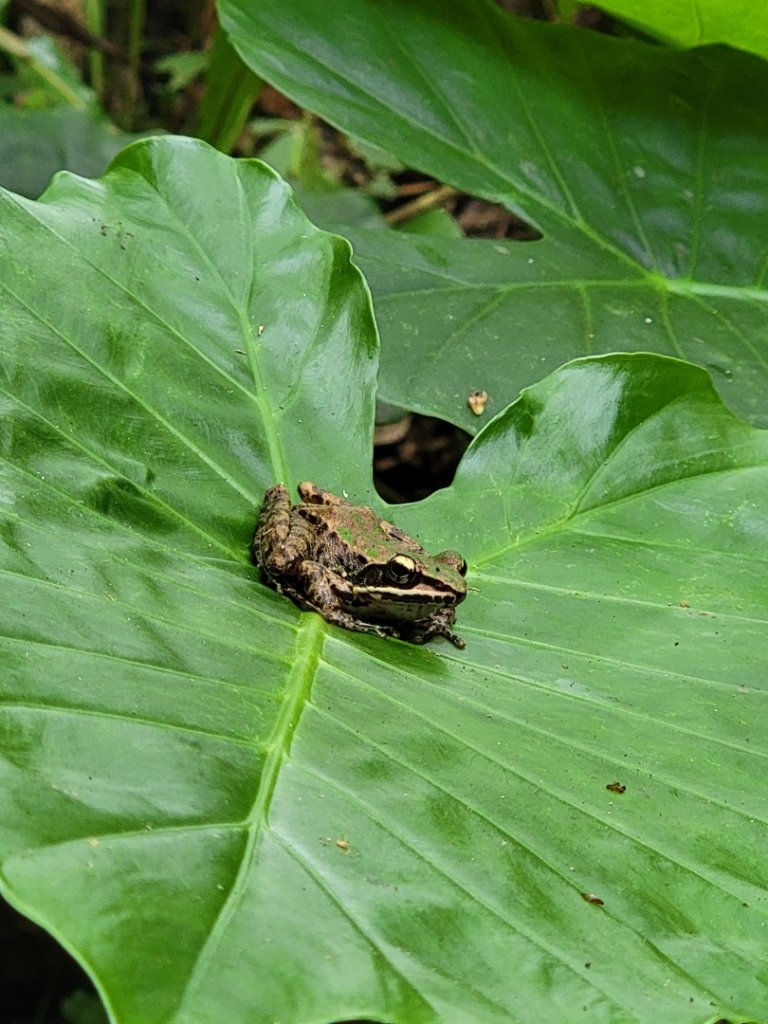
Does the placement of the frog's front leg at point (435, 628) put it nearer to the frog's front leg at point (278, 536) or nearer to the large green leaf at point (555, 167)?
the frog's front leg at point (278, 536)

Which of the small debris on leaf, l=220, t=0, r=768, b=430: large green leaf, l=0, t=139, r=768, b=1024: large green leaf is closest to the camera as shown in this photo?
l=0, t=139, r=768, b=1024: large green leaf

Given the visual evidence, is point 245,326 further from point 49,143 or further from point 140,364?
point 49,143

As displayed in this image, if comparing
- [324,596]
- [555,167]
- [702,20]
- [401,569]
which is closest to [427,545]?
[401,569]

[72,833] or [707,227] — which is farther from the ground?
[707,227]

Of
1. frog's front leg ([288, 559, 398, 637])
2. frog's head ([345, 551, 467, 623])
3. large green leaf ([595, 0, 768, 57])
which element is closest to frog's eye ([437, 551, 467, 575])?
frog's head ([345, 551, 467, 623])

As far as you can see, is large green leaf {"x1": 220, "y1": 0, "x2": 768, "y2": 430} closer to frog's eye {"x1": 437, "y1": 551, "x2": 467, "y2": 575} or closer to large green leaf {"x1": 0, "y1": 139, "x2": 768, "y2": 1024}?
large green leaf {"x1": 0, "y1": 139, "x2": 768, "y2": 1024}

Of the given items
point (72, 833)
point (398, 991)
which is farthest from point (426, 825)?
point (72, 833)

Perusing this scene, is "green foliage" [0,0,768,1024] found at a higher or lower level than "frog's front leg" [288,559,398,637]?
higher
